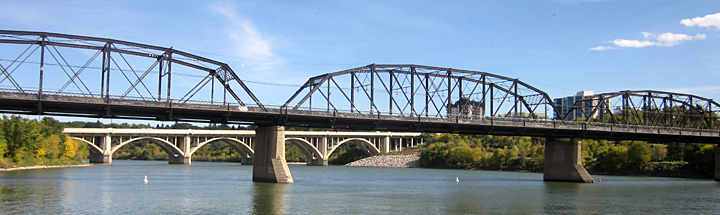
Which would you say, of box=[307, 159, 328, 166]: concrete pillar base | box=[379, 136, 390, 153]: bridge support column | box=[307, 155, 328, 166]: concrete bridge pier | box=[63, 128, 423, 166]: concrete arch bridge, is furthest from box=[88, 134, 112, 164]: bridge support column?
box=[379, 136, 390, 153]: bridge support column

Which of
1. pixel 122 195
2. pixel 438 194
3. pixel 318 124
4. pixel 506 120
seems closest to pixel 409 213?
pixel 438 194

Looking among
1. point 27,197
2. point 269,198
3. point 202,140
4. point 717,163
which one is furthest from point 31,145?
point 717,163

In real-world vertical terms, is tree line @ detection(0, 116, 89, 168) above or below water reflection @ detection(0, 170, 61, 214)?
above

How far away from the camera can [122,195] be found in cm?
5397

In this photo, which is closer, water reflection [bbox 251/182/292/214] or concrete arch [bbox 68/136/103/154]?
water reflection [bbox 251/182/292/214]

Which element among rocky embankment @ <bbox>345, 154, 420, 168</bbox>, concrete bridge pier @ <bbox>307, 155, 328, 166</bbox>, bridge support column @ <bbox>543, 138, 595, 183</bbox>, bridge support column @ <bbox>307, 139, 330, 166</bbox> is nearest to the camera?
bridge support column @ <bbox>543, 138, 595, 183</bbox>

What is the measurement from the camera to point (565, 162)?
3607 inches

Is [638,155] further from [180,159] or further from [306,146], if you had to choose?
[180,159]

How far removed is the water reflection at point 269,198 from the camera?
4441cm

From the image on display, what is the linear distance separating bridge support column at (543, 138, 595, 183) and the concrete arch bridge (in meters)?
65.6

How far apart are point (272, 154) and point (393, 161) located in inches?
4422

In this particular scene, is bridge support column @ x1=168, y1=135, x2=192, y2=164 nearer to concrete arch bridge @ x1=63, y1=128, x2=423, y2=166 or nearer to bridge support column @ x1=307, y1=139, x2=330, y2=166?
concrete arch bridge @ x1=63, y1=128, x2=423, y2=166

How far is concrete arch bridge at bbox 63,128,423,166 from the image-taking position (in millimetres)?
144875

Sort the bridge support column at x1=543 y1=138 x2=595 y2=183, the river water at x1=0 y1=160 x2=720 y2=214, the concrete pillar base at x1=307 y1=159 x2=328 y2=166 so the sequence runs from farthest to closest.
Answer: the concrete pillar base at x1=307 y1=159 x2=328 y2=166 → the bridge support column at x1=543 y1=138 x2=595 y2=183 → the river water at x1=0 y1=160 x2=720 y2=214
